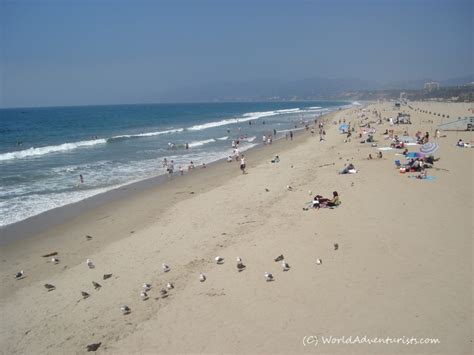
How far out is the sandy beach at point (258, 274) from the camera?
691 centimetres

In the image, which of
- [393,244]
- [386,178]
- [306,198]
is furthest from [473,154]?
[393,244]

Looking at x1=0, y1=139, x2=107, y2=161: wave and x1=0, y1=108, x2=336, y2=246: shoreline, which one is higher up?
→ x1=0, y1=139, x2=107, y2=161: wave

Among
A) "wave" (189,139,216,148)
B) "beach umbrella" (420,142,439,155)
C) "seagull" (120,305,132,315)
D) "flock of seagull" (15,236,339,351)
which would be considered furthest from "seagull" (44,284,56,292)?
"wave" (189,139,216,148)

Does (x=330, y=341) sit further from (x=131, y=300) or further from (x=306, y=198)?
(x=306, y=198)

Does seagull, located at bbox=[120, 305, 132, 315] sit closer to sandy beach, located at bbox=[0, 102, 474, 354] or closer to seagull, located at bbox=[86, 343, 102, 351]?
sandy beach, located at bbox=[0, 102, 474, 354]

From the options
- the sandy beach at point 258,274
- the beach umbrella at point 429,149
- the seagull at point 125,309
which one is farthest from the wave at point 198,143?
the seagull at point 125,309

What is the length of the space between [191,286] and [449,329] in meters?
5.17

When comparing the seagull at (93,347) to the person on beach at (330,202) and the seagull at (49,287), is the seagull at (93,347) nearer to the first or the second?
the seagull at (49,287)

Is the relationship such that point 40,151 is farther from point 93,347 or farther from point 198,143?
point 93,347

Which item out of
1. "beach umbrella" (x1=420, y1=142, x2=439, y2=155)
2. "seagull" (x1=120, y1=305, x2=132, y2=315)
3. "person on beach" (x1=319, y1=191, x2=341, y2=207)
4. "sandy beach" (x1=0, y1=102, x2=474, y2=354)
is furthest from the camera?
"beach umbrella" (x1=420, y1=142, x2=439, y2=155)

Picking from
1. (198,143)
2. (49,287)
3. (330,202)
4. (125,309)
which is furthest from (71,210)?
(198,143)

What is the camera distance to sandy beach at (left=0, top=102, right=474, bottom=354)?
6906 mm

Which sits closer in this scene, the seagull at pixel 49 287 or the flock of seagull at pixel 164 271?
the flock of seagull at pixel 164 271

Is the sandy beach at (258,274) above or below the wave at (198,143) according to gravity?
above
